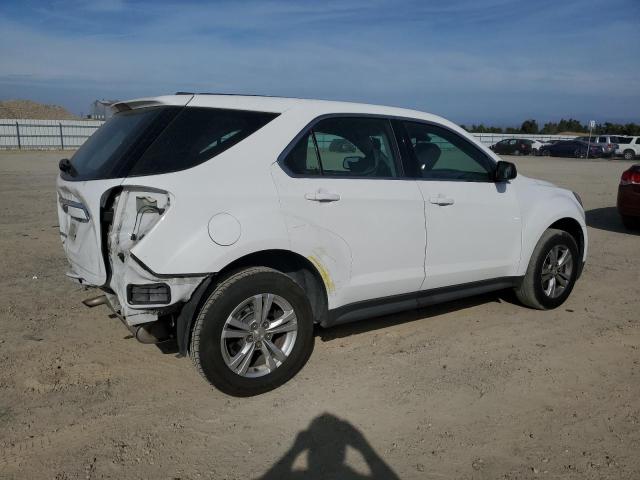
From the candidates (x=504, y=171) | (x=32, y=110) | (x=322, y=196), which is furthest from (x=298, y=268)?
(x=32, y=110)

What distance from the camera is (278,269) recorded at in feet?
12.9

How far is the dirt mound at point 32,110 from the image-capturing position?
68062mm

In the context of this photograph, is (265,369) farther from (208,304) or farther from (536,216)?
(536,216)

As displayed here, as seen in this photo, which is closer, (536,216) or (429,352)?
(429,352)

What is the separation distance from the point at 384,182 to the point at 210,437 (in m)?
2.05

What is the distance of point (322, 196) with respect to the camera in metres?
3.76

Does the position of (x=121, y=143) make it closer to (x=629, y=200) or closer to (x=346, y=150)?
(x=346, y=150)

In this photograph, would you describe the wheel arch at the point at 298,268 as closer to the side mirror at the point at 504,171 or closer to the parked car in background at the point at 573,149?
the side mirror at the point at 504,171

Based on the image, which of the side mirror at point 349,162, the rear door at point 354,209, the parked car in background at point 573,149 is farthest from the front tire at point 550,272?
the parked car in background at point 573,149

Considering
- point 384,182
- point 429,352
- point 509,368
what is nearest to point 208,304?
point 384,182

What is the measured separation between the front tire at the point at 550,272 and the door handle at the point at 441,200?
1232 mm

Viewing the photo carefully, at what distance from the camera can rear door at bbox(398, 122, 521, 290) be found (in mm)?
4395

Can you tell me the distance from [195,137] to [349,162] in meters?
1.13

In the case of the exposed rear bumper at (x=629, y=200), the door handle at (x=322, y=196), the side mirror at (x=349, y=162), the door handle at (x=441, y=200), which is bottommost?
the exposed rear bumper at (x=629, y=200)
